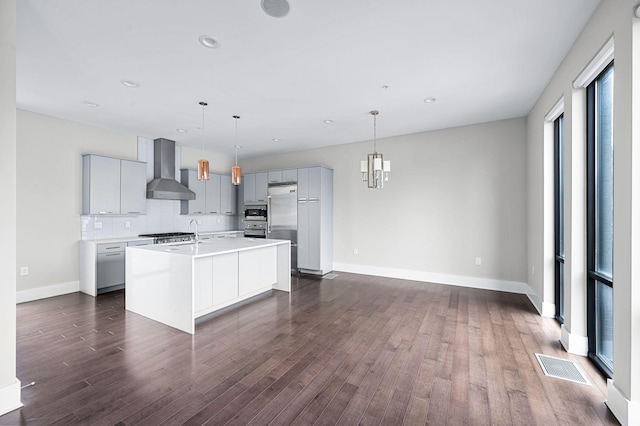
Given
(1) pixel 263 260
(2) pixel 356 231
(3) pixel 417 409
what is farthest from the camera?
(2) pixel 356 231

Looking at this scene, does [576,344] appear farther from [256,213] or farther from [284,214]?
[256,213]

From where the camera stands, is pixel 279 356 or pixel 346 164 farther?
pixel 346 164

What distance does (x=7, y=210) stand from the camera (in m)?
1.82

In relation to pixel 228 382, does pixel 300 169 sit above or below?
above

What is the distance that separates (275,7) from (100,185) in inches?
173

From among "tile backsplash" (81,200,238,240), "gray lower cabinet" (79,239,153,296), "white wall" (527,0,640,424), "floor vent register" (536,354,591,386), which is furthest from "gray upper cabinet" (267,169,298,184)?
"floor vent register" (536,354,591,386)

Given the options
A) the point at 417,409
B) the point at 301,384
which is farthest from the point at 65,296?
the point at 417,409

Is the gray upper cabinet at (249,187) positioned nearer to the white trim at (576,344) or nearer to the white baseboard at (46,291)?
the white baseboard at (46,291)

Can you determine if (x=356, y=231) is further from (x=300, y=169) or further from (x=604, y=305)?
(x=604, y=305)

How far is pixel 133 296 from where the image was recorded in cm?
367

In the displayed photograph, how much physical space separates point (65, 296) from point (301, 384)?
14.4ft

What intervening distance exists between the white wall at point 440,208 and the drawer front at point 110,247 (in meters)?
3.95

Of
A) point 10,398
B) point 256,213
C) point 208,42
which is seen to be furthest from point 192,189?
point 10,398

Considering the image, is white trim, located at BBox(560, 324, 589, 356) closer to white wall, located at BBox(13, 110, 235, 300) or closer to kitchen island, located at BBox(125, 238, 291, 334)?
kitchen island, located at BBox(125, 238, 291, 334)
